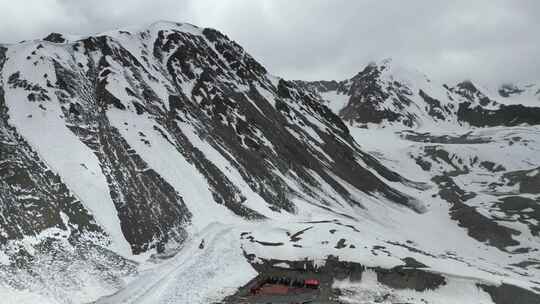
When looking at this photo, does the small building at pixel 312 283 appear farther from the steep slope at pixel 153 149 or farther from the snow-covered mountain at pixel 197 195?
the steep slope at pixel 153 149

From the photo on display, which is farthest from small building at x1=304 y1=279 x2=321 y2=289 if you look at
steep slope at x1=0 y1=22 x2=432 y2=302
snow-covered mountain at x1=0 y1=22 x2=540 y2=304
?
steep slope at x1=0 y1=22 x2=432 y2=302

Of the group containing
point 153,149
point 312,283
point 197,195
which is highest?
point 153,149

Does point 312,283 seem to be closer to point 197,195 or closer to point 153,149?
point 197,195

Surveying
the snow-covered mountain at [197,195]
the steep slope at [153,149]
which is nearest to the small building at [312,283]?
the snow-covered mountain at [197,195]

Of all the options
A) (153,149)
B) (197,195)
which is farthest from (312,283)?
(153,149)

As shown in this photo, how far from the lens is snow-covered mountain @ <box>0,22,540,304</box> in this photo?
51312 millimetres

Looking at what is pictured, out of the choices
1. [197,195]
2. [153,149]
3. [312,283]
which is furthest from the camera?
[153,149]

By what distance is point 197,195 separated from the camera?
2889 inches

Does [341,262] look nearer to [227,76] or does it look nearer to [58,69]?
[58,69]

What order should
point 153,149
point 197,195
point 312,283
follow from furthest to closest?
point 153,149 < point 197,195 < point 312,283

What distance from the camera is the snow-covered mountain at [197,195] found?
168 feet

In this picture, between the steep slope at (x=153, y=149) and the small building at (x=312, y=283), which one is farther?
the steep slope at (x=153, y=149)

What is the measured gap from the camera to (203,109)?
104m

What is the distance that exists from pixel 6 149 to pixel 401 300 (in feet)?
158
